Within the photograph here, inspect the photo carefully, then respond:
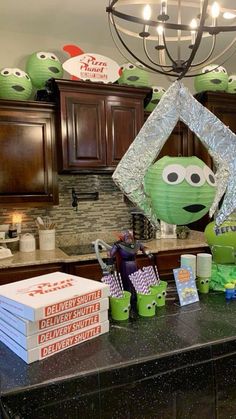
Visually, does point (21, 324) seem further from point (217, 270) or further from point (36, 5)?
point (36, 5)

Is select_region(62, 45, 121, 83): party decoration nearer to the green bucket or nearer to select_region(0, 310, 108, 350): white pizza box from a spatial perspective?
the green bucket

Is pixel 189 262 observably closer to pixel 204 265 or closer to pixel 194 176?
pixel 204 265

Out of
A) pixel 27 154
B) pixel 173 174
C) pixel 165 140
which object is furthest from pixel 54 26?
pixel 173 174

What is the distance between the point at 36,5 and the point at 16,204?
150 cm

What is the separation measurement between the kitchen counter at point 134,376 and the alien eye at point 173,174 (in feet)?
1.86

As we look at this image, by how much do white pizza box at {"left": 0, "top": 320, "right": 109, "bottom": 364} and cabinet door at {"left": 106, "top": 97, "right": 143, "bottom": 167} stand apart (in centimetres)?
190

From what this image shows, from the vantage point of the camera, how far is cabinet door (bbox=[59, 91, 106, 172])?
2.83 metres

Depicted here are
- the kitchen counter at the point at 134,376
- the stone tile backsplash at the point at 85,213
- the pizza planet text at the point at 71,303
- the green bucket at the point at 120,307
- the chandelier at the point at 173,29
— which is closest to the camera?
the kitchen counter at the point at 134,376

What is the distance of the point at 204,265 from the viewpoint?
5.57ft

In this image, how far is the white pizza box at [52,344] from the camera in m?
1.10

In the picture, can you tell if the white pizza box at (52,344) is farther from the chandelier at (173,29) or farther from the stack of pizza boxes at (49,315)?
the chandelier at (173,29)

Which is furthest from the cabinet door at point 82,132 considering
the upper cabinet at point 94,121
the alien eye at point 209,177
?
the alien eye at point 209,177

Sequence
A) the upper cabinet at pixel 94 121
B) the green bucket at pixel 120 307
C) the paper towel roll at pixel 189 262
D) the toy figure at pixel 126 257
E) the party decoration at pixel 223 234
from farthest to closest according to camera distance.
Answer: the upper cabinet at pixel 94 121 → the party decoration at pixel 223 234 → the paper towel roll at pixel 189 262 → the toy figure at pixel 126 257 → the green bucket at pixel 120 307

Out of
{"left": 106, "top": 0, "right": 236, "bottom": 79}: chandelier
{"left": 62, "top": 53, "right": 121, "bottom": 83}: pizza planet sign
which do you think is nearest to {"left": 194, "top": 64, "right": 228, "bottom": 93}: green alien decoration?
{"left": 106, "top": 0, "right": 236, "bottom": 79}: chandelier
